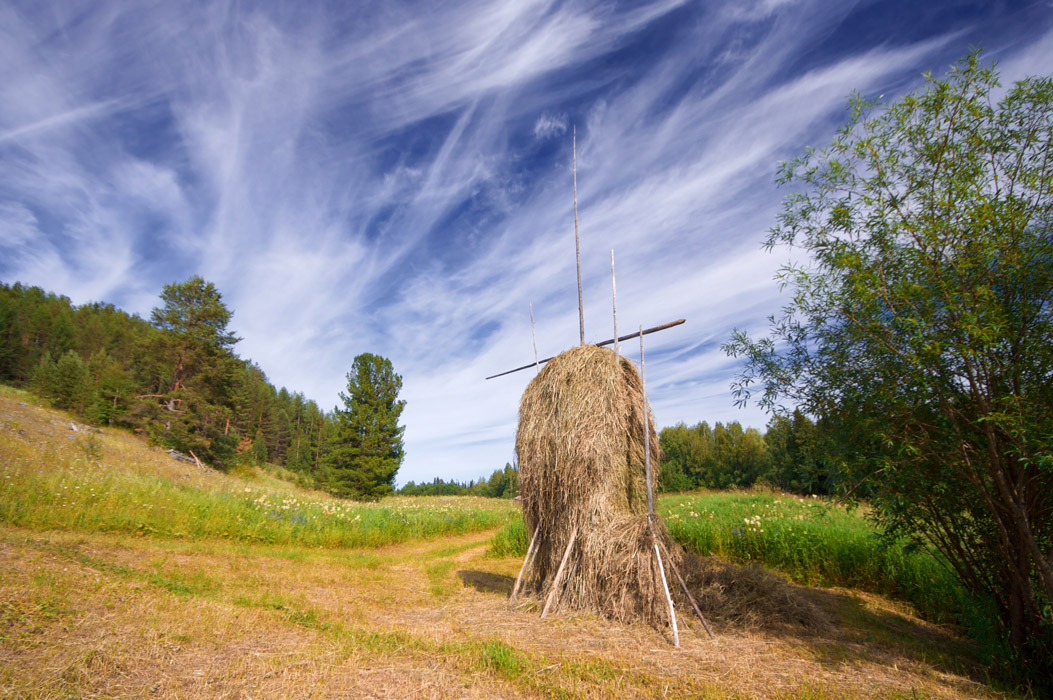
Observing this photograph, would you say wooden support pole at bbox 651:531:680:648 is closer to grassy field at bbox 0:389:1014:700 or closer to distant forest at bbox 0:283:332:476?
grassy field at bbox 0:389:1014:700

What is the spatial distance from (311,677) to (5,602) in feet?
12.5

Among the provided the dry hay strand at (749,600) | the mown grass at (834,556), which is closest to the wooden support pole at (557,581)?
the dry hay strand at (749,600)

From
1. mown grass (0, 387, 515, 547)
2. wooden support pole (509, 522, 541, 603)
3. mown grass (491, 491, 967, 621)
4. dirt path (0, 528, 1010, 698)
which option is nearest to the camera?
dirt path (0, 528, 1010, 698)

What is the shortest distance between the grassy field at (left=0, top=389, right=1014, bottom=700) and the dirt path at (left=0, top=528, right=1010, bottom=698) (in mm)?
29

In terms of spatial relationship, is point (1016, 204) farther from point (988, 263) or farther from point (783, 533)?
point (783, 533)

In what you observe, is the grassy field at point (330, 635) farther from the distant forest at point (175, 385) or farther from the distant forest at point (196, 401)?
the distant forest at point (175, 385)

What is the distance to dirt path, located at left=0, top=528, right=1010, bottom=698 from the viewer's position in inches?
168

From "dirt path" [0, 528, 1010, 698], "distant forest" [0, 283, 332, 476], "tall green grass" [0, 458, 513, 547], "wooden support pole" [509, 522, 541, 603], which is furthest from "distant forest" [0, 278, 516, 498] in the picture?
"wooden support pole" [509, 522, 541, 603]

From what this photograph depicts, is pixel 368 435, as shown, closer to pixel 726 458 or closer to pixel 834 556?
pixel 834 556

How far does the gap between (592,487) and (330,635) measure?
14.2 ft

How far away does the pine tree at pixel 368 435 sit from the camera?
31.8m

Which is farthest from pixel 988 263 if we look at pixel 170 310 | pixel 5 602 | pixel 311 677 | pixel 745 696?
pixel 170 310

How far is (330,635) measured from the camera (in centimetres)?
574

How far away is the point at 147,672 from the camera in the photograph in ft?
13.7
